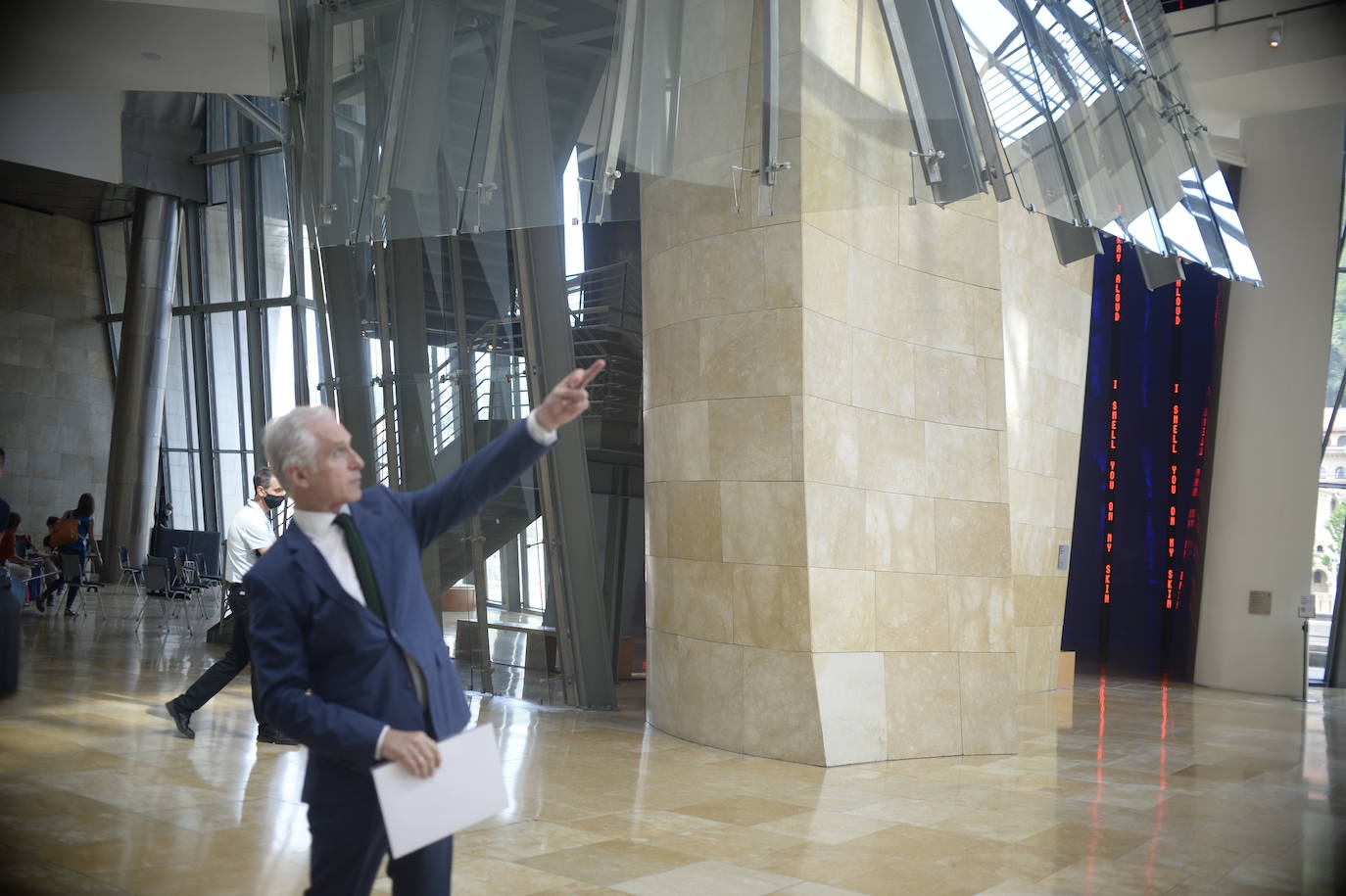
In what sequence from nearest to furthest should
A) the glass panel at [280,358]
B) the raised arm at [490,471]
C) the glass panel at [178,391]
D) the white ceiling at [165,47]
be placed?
the raised arm at [490,471] < the white ceiling at [165,47] < the glass panel at [280,358] < the glass panel at [178,391]

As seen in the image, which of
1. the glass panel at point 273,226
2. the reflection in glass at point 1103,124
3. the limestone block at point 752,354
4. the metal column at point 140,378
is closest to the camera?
the reflection in glass at point 1103,124

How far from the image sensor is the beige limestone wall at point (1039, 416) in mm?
11578

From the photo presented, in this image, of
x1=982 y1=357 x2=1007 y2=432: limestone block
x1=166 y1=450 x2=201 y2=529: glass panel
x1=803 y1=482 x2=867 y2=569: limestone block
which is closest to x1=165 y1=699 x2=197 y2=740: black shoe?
x1=803 y1=482 x2=867 y2=569: limestone block

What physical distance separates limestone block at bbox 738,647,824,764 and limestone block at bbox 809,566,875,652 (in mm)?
204

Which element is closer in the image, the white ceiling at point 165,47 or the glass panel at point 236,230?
the white ceiling at point 165,47

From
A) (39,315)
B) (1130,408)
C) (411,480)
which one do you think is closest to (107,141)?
(39,315)

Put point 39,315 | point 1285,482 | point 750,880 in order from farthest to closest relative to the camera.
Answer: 1. point 39,315
2. point 1285,482
3. point 750,880

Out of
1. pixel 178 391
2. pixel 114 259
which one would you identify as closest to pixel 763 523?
pixel 178 391

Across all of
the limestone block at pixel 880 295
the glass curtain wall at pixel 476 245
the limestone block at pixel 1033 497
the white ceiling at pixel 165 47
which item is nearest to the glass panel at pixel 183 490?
the white ceiling at pixel 165 47

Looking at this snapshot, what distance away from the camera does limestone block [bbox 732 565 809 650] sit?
7.21m

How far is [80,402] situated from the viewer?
26562 mm

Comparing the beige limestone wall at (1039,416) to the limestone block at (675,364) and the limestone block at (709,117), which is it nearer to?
the limestone block at (675,364)

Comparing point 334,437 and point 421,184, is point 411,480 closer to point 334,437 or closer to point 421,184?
point 421,184

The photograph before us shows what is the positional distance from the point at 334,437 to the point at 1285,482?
47.8 ft
